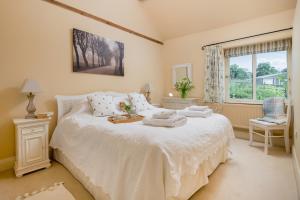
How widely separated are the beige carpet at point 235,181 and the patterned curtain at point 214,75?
1602 mm

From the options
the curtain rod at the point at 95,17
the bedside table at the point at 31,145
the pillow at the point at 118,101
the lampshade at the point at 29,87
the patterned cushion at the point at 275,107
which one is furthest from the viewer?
the patterned cushion at the point at 275,107

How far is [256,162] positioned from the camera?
2.46m

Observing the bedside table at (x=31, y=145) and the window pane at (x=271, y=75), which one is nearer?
the bedside table at (x=31, y=145)

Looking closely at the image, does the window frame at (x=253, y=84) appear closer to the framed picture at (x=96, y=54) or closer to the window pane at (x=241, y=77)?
the window pane at (x=241, y=77)

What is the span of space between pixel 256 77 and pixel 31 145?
14.2 ft

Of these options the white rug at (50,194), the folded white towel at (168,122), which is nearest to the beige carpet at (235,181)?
the white rug at (50,194)

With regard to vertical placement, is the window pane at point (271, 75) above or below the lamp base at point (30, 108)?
above

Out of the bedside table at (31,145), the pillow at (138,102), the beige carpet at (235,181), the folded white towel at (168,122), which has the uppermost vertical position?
the pillow at (138,102)

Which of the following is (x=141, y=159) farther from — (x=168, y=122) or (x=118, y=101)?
(x=118, y=101)

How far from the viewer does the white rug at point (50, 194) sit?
166 cm

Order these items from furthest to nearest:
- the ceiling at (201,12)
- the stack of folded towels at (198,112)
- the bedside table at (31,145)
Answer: the ceiling at (201,12) → the stack of folded towels at (198,112) → the bedside table at (31,145)

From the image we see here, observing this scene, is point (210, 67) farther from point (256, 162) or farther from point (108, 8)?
point (108, 8)

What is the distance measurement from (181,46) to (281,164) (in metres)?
3.40

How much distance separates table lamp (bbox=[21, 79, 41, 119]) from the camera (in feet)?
7.39
